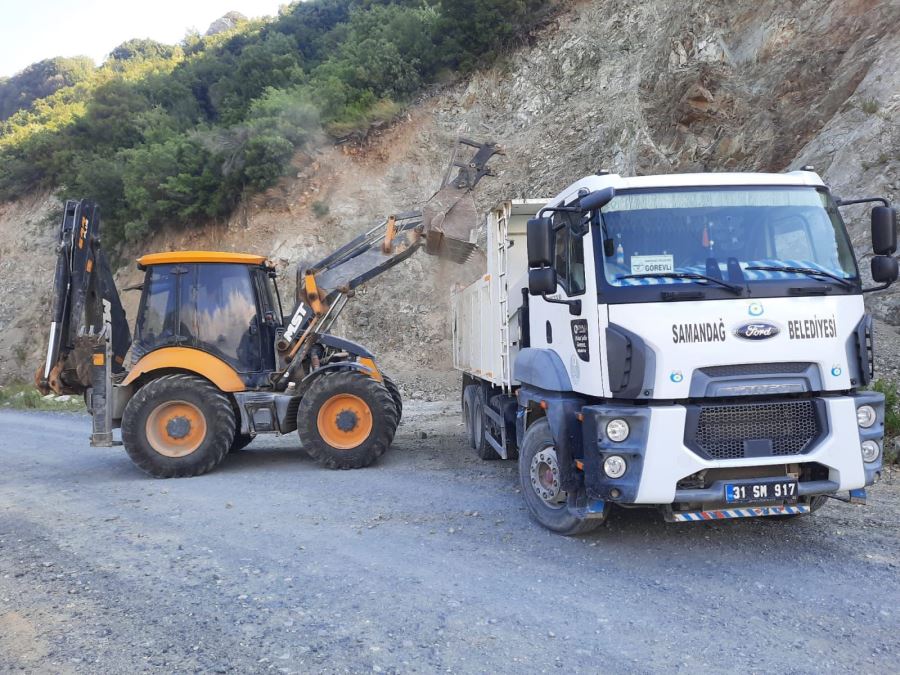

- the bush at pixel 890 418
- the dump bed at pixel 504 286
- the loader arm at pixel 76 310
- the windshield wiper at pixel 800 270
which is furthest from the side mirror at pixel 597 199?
the loader arm at pixel 76 310

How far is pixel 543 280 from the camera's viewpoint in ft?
16.1

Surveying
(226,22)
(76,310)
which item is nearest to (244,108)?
(76,310)

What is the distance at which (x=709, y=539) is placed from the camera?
5105mm

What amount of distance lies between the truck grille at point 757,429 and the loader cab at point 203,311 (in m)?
5.95

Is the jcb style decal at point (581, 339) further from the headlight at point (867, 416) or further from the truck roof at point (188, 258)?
the truck roof at point (188, 258)

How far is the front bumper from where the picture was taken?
434 cm

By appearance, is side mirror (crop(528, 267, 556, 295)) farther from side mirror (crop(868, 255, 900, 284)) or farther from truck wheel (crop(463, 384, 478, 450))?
truck wheel (crop(463, 384, 478, 450))

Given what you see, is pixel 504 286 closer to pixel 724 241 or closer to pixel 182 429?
pixel 724 241

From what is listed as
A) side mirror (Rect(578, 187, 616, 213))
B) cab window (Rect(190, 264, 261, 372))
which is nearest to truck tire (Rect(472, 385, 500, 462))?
cab window (Rect(190, 264, 261, 372))

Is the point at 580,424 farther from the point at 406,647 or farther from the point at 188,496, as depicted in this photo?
the point at 188,496

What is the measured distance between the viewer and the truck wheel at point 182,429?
8047 millimetres

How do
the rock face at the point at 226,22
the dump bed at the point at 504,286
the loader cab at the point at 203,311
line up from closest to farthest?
the dump bed at the point at 504,286
the loader cab at the point at 203,311
the rock face at the point at 226,22

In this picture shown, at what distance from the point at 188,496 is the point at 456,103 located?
745 inches

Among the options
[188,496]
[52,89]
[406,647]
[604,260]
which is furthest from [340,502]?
[52,89]
